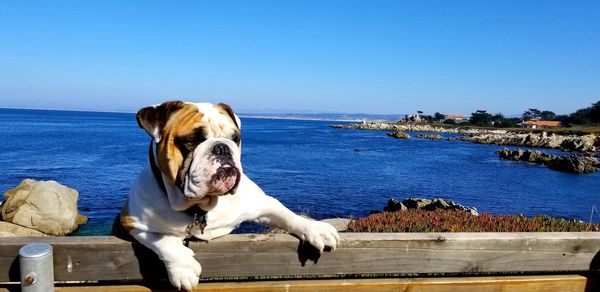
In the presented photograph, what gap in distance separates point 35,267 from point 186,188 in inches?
31.1

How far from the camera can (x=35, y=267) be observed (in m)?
2.05

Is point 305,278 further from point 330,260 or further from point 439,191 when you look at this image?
point 439,191

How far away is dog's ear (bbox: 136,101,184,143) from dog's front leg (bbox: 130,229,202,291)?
20.2 inches

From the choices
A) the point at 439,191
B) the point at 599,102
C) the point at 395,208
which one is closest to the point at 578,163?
the point at 439,191

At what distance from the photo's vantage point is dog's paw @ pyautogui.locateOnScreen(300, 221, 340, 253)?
245cm

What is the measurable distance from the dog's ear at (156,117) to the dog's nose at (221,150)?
1.07 ft

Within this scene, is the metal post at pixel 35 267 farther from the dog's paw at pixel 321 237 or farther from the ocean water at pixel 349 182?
the ocean water at pixel 349 182

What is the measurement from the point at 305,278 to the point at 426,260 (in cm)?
73

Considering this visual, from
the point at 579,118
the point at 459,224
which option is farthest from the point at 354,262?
the point at 579,118

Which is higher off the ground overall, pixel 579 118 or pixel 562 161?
pixel 579 118

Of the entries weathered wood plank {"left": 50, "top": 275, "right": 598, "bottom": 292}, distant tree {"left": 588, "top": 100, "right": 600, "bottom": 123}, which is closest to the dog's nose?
weathered wood plank {"left": 50, "top": 275, "right": 598, "bottom": 292}

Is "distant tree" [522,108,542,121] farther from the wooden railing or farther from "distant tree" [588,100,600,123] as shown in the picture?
the wooden railing

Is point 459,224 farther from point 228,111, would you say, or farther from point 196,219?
point 196,219

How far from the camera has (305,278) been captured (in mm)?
2582
